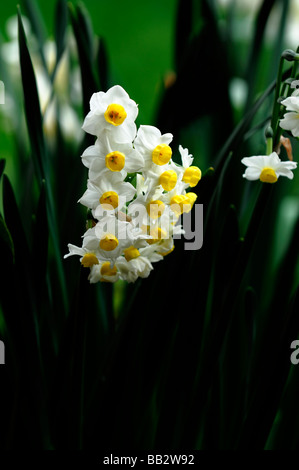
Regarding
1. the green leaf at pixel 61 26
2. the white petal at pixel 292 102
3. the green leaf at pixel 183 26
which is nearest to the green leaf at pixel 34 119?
the green leaf at pixel 61 26

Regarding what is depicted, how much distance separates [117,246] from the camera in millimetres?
361

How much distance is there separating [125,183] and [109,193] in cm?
1

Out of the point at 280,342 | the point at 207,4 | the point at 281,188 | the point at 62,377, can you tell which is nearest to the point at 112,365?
the point at 62,377

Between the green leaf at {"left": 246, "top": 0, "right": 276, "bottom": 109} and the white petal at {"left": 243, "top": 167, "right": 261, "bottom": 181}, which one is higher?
the green leaf at {"left": 246, "top": 0, "right": 276, "bottom": 109}

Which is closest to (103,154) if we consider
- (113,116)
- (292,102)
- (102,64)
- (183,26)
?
(113,116)

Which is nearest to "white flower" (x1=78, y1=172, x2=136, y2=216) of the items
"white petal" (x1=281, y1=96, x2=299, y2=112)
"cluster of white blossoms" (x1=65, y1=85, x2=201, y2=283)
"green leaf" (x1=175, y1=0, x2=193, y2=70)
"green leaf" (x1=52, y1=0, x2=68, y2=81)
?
"cluster of white blossoms" (x1=65, y1=85, x2=201, y2=283)

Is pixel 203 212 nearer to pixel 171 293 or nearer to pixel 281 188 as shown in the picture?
pixel 171 293

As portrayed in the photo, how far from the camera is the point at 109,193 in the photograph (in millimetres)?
353

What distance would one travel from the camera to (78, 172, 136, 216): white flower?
353 mm

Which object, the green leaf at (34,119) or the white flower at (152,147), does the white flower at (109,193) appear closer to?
the white flower at (152,147)

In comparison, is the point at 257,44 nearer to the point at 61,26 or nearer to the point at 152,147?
the point at 61,26

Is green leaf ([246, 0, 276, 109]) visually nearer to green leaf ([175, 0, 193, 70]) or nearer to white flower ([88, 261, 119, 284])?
green leaf ([175, 0, 193, 70])

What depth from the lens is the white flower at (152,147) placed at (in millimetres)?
360

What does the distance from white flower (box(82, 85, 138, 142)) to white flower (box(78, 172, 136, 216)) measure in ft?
0.09
